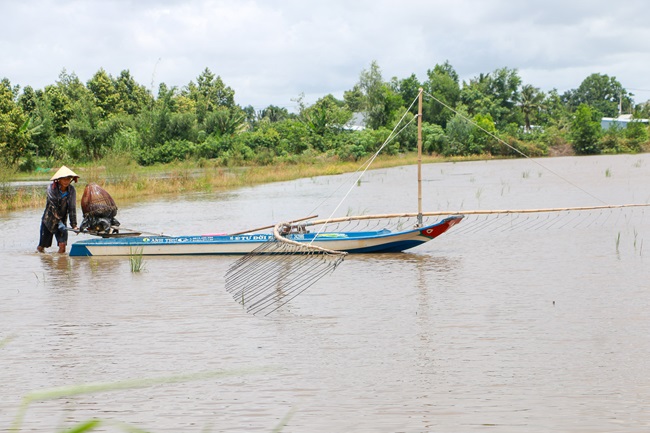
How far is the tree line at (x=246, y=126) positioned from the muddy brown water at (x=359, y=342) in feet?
66.9

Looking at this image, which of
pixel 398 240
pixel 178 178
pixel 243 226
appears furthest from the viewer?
pixel 178 178

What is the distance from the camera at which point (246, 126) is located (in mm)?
55656

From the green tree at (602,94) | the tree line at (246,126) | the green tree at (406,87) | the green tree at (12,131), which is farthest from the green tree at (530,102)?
the green tree at (12,131)

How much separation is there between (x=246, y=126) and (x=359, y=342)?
49.3 metres

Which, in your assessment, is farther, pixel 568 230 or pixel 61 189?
pixel 568 230

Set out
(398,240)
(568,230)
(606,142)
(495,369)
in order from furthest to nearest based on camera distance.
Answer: (606,142) → (568,230) → (398,240) → (495,369)

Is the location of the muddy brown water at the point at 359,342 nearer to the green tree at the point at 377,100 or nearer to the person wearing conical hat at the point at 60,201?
the person wearing conical hat at the point at 60,201

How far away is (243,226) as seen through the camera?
57.5 feet

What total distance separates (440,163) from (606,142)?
60.1ft

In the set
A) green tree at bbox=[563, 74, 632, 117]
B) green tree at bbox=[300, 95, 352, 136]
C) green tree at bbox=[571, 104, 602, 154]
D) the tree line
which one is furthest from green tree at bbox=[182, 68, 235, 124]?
green tree at bbox=[563, 74, 632, 117]

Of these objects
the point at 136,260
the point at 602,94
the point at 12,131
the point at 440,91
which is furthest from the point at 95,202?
the point at 602,94

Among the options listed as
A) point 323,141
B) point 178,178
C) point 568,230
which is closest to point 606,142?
point 323,141

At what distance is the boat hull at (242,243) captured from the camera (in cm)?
1195

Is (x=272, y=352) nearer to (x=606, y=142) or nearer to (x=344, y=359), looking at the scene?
(x=344, y=359)
